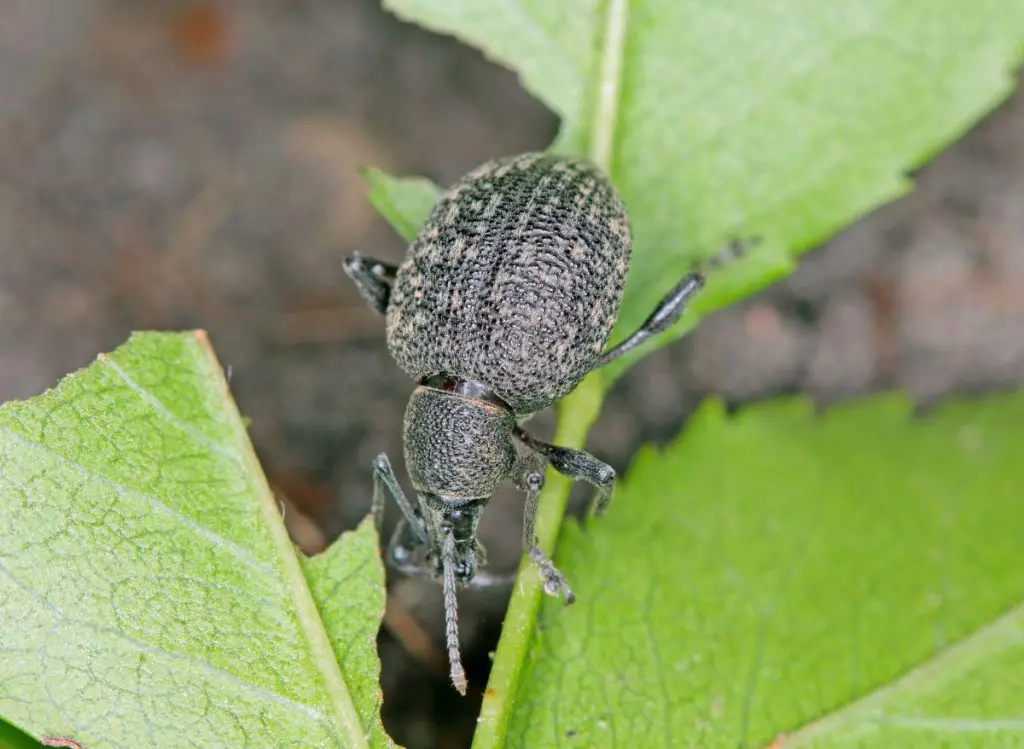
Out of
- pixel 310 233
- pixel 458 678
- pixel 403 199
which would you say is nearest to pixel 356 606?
pixel 458 678

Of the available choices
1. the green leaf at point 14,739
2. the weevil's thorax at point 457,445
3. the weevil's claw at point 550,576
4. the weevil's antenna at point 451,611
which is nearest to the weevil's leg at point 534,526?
the weevil's claw at point 550,576

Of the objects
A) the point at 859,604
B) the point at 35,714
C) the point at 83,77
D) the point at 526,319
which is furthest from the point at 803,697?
the point at 83,77

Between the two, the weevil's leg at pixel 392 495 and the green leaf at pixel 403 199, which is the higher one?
the green leaf at pixel 403 199

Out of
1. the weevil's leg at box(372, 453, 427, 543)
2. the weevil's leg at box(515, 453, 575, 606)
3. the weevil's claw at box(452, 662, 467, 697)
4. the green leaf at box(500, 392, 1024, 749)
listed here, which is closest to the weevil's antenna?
the weevil's claw at box(452, 662, 467, 697)

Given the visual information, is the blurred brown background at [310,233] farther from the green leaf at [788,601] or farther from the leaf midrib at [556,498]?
the leaf midrib at [556,498]

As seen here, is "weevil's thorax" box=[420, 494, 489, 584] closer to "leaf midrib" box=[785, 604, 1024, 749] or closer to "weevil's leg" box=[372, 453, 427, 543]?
"weevil's leg" box=[372, 453, 427, 543]

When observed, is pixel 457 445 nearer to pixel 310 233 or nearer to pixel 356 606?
pixel 356 606
